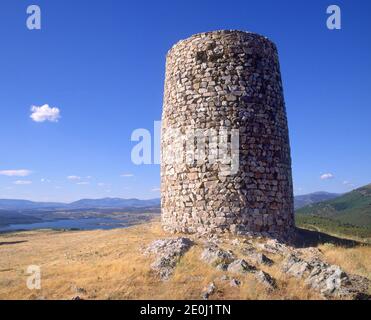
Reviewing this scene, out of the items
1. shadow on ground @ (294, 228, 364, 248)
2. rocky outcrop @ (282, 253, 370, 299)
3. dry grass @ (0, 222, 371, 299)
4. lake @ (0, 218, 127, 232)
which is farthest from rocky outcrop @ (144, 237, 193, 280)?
lake @ (0, 218, 127, 232)

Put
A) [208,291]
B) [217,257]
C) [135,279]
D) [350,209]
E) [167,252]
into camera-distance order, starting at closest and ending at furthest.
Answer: [208,291] → [135,279] → [217,257] → [167,252] → [350,209]

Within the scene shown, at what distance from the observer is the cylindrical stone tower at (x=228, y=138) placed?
562 inches

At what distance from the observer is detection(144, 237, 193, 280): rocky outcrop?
34.3 feet

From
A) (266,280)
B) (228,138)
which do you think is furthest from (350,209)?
(266,280)

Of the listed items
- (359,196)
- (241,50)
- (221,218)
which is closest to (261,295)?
(221,218)

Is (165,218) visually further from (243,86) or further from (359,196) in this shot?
(359,196)

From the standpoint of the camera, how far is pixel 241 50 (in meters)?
15.3

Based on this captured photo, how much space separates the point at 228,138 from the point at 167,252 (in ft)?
16.5

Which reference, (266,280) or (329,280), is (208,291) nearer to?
(266,280)

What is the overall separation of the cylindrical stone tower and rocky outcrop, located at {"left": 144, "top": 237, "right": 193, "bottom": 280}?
2196 mm

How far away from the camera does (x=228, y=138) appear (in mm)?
14484

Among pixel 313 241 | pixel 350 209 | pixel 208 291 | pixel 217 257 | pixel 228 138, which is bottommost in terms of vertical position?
pixel 350 209

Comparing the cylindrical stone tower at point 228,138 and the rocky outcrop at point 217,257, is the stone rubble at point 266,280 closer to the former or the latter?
the rocky outcrop at point 217,257
